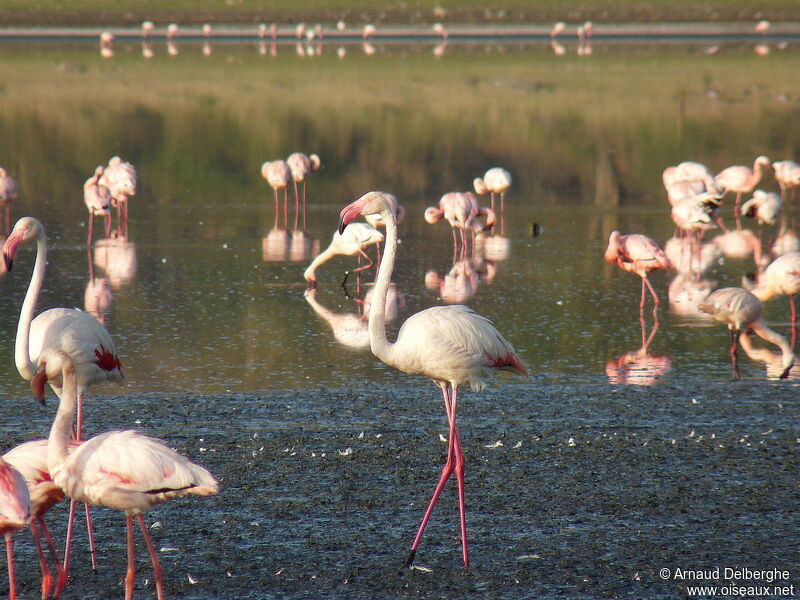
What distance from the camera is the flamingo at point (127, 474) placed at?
163 inches

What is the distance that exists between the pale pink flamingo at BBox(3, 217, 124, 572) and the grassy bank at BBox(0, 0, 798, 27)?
54.2 meters

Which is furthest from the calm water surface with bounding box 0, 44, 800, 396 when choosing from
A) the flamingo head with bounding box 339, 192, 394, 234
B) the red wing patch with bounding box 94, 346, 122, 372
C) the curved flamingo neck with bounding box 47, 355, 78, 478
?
the curved flamingo neck with bounding box 47, 355, 78, 478

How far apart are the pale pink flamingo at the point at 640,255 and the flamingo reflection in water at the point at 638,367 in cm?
163

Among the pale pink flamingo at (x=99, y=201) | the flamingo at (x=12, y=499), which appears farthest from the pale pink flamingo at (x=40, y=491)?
the pale pink flamingo at (x=99, y=201)

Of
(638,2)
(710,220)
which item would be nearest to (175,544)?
(710,220)

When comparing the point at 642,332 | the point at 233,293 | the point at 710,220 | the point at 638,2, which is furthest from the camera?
the point at 638,2

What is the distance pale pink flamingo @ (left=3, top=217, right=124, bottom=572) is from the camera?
511 centimetres

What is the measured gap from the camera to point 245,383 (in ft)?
23.7

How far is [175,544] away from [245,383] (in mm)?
2441

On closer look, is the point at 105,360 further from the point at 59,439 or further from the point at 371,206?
the point at 371,206

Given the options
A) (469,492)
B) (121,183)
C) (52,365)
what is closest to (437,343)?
(469,492)

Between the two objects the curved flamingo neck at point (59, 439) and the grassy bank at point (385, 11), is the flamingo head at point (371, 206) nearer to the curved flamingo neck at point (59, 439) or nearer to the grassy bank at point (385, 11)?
the curved flamingo neck at point (59, 439)

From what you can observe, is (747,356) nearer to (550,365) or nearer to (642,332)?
(642,332)

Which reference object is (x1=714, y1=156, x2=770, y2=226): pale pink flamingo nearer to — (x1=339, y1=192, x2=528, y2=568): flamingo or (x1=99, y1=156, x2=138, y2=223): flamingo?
(x1=99, y1=156, x2=138, y2=223): flamingo
